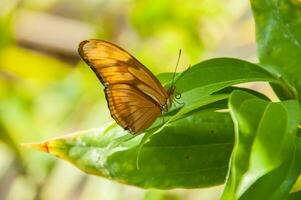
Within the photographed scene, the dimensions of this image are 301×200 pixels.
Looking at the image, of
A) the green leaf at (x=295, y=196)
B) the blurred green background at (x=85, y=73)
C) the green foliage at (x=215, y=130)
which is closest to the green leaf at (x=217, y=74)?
the green foliage at (x=215, y=130)

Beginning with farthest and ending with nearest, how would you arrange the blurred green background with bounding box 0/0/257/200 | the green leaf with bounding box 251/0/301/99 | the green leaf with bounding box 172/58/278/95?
the blurred green background with bounding box 0/0/257/200
the green leaf with bounding box 251/0/301/99
the green leaf with bounding box 172/58/278/95

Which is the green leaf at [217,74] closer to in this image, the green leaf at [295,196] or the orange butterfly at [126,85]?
the orange butterfly at [126,85]

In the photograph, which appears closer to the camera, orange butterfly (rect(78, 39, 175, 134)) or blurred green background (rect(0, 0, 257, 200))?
orange butterfly (rect(78, 39, 175, 134))

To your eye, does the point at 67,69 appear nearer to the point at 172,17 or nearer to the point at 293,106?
the point at 172,17

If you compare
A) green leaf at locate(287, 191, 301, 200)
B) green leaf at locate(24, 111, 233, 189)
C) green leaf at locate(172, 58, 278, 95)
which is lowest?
green leaf at locate(24, 111, 233, 189)

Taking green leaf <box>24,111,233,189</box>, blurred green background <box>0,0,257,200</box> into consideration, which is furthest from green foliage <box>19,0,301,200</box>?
blurred green background <box>0,0,257,200</box>

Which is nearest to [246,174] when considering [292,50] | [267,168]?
[267,168]

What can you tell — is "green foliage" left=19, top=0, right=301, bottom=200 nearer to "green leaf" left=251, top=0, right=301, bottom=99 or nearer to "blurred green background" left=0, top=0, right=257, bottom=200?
"green leaf" left=251, top=0, right=301, bottom=99
